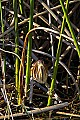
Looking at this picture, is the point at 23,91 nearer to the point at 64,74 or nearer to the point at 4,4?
the point at 64,74

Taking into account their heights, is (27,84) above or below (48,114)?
above

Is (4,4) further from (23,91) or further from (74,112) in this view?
(74,112)

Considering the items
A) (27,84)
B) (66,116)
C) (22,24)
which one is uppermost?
(22,24)

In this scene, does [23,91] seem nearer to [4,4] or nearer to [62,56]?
[62,56]

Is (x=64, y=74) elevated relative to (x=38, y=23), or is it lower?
lower

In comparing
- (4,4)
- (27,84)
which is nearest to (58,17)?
(4,4)

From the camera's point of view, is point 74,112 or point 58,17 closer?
point 74,112

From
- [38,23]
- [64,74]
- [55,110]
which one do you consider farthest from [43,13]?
[55,110]

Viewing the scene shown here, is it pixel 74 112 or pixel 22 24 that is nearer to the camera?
pixel 74 112
